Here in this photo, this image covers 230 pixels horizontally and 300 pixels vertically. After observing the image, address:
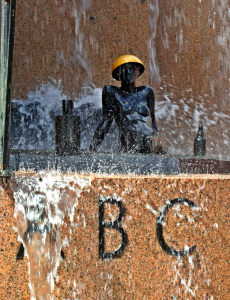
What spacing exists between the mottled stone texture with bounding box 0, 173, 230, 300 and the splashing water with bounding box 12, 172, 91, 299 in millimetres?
41

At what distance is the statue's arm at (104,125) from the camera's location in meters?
2.99

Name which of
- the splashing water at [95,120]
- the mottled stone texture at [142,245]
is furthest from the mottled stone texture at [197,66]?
the mottled stone texture at [142,245]

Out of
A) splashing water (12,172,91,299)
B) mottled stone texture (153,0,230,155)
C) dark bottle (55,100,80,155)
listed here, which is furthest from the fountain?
mottled stone texture (153,0,230,155)

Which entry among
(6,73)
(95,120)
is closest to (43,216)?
(6,73)

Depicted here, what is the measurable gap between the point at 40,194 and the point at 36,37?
3.09 metres

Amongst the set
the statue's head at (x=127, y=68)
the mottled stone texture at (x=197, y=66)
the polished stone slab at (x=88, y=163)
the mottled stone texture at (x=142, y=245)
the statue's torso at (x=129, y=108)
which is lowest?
the mottled stone texture at (x=142, y=245)

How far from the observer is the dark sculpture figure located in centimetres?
290

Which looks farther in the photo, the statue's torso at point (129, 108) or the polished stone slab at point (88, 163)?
the statue's torso at point (129, 108)

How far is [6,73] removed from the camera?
168 cm

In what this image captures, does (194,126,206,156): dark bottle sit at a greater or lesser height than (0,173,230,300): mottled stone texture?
greater

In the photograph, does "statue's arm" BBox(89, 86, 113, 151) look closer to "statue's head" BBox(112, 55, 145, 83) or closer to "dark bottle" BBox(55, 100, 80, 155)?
"statue's head" BBox(112, 55, 145, 83)

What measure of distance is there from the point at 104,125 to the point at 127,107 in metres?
0.28

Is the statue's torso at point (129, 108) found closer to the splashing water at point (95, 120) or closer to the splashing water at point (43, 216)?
the splashing water at point (95, 120)

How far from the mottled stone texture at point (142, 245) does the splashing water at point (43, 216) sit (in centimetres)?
4
